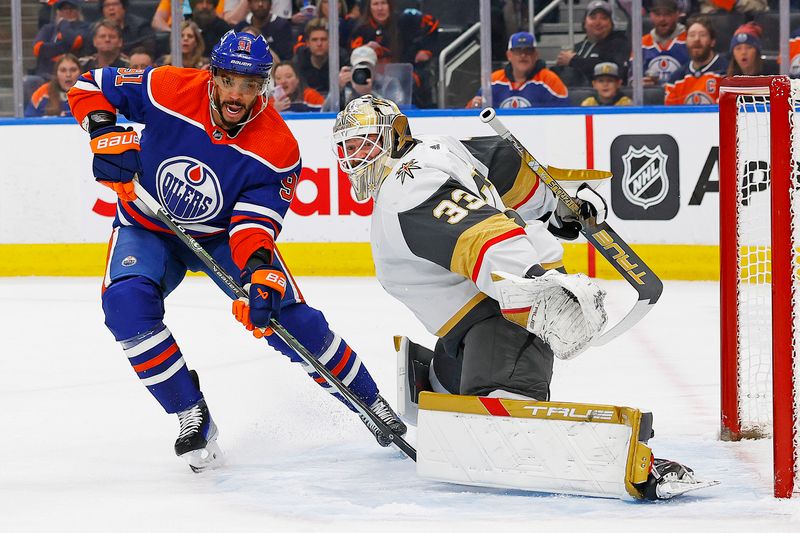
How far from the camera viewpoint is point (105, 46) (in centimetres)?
623

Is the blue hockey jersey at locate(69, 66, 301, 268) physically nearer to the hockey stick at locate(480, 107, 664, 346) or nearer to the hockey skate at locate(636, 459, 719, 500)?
the hockey stick at locate(480, 107, 664, 346)

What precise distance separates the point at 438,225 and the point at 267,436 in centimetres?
104

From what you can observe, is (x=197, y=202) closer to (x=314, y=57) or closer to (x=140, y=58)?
(x=314, y=57)

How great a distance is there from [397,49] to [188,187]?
315 centimetres

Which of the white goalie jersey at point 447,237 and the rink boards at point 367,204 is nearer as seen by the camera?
the white goalie jersey at point 447,237

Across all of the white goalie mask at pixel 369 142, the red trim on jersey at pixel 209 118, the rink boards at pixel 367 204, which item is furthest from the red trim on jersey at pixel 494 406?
the rink boards at pixel 367 204

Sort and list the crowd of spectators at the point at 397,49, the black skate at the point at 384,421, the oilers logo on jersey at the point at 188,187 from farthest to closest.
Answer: the crowd of spectators at the point at 397,49
the oilers logo on jersey at the point at 188,187
the black skate at the point at 384,421

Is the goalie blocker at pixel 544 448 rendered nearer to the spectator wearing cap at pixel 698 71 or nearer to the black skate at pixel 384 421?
the black skate at pixel 384 421

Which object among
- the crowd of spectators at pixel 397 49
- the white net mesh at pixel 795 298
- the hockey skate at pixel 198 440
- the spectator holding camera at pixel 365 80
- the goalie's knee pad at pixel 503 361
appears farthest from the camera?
the spectator holding camera at pixel 365 80

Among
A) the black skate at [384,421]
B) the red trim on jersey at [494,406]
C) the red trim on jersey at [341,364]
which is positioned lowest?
the black skate at [384,421]

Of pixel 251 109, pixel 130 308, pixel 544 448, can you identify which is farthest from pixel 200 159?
pixel 544 448

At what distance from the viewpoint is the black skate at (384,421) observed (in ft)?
9.39

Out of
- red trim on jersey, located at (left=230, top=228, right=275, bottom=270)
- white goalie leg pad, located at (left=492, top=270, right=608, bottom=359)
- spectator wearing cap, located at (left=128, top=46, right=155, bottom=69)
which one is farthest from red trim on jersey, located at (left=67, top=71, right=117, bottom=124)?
spectator wearing cap, located at (left=128, top=46, right=155, bottom=69)

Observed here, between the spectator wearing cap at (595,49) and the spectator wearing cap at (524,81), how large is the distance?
0.26 ft
